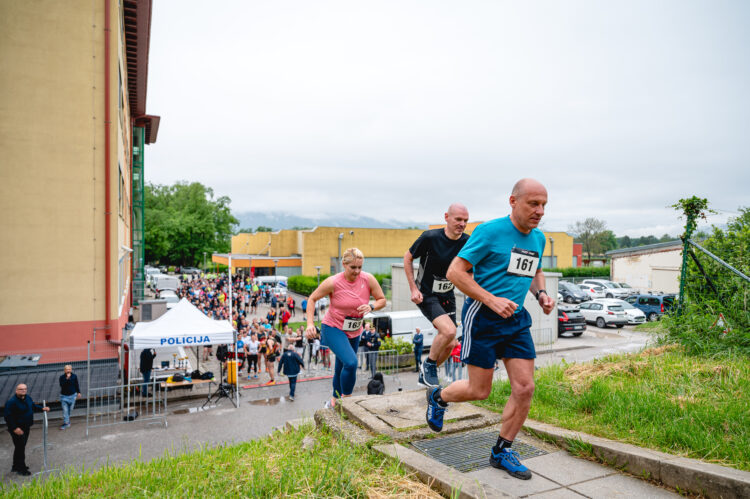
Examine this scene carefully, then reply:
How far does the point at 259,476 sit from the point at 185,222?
73103 millimetres

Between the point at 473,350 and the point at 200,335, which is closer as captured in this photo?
the point at 473,350

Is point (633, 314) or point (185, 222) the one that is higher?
point (185, 222)

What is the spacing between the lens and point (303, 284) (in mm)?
43719

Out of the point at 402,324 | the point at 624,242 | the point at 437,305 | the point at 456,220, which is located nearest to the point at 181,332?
the point at 402,324

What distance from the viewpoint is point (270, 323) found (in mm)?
27000

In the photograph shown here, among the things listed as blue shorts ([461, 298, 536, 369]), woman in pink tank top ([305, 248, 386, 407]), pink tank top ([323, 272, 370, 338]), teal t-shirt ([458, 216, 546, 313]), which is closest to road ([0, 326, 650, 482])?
woman in pink tank top ([305, 248, 386, 407])

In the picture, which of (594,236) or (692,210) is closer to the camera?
(692,210)

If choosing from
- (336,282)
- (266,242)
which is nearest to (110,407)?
(336,282)

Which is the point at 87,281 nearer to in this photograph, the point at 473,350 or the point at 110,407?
the point at 110,407

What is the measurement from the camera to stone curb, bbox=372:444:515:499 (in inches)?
106

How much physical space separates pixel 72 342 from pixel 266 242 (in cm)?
4627

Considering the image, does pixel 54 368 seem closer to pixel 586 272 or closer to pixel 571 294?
pixel 571 294

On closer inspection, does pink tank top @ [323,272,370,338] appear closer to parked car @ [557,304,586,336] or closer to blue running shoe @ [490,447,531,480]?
blue running shoe @ [490,447,531,480]

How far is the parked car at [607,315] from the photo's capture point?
27.3m
